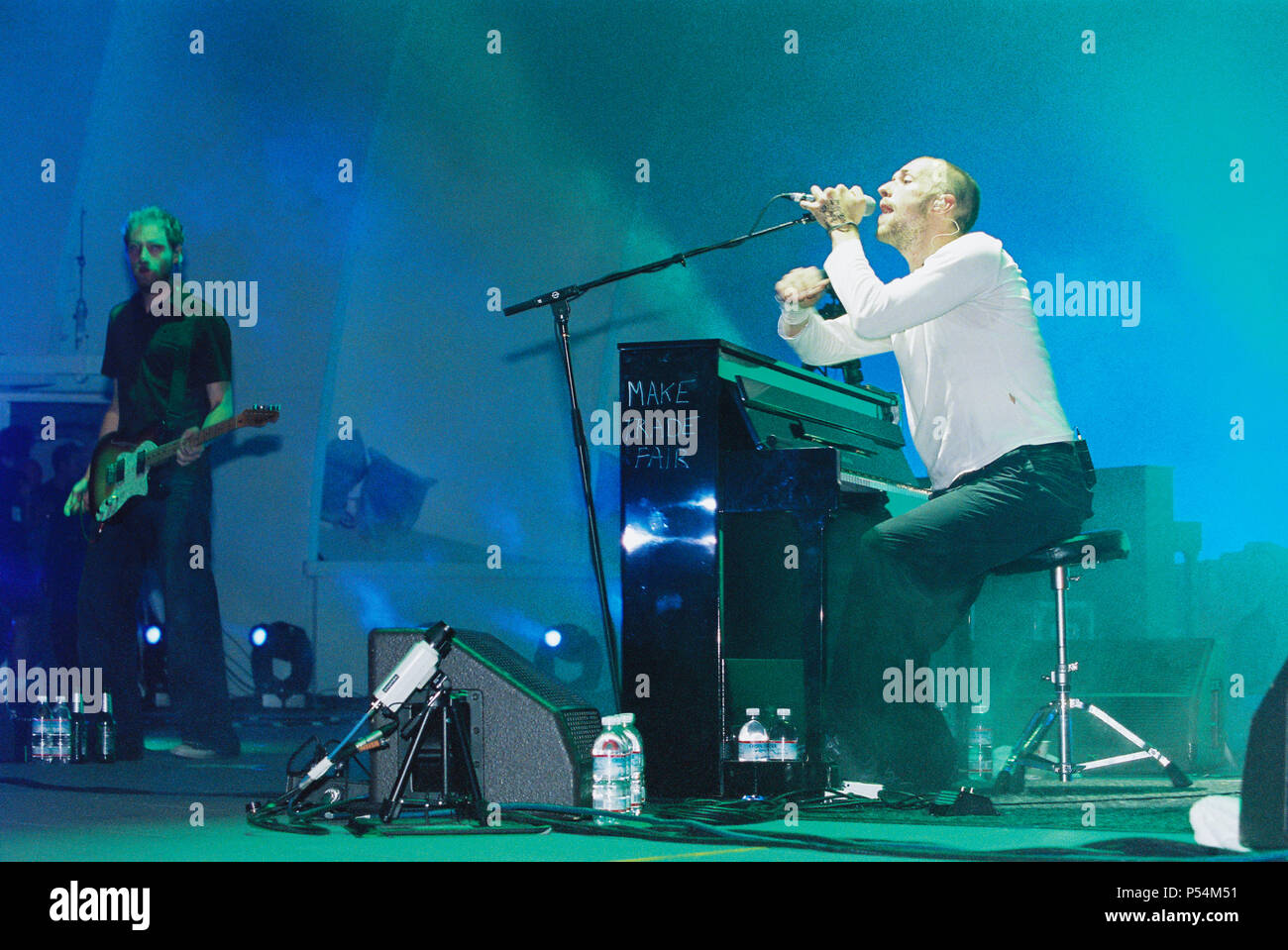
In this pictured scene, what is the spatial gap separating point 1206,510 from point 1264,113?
184 centimetres

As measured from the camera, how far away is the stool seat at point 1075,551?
12.1ft

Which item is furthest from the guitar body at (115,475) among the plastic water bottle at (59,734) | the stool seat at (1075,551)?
the stool seat at (1075,551)

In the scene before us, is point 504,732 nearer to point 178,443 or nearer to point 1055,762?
point 1055,762

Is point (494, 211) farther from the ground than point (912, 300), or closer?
farther from the ground

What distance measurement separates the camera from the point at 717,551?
3664 mm

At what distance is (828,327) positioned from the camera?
405 centimetres

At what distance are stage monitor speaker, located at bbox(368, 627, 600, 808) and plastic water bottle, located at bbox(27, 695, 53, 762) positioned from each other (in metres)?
2.22

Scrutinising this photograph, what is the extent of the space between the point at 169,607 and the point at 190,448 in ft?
1.95

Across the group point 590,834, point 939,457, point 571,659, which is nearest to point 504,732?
point 590,834

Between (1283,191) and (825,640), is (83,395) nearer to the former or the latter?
(825,640)

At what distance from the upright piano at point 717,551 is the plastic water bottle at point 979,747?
1495mm

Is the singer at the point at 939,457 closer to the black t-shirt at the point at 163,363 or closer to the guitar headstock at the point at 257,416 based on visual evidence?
the guitar headstock at the point at 257,416

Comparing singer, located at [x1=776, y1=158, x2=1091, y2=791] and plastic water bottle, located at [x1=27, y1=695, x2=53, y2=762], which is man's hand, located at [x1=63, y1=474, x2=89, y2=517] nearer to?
plastic water bottle, located at [x1=27, y1=695, x2=53, y2=762]
